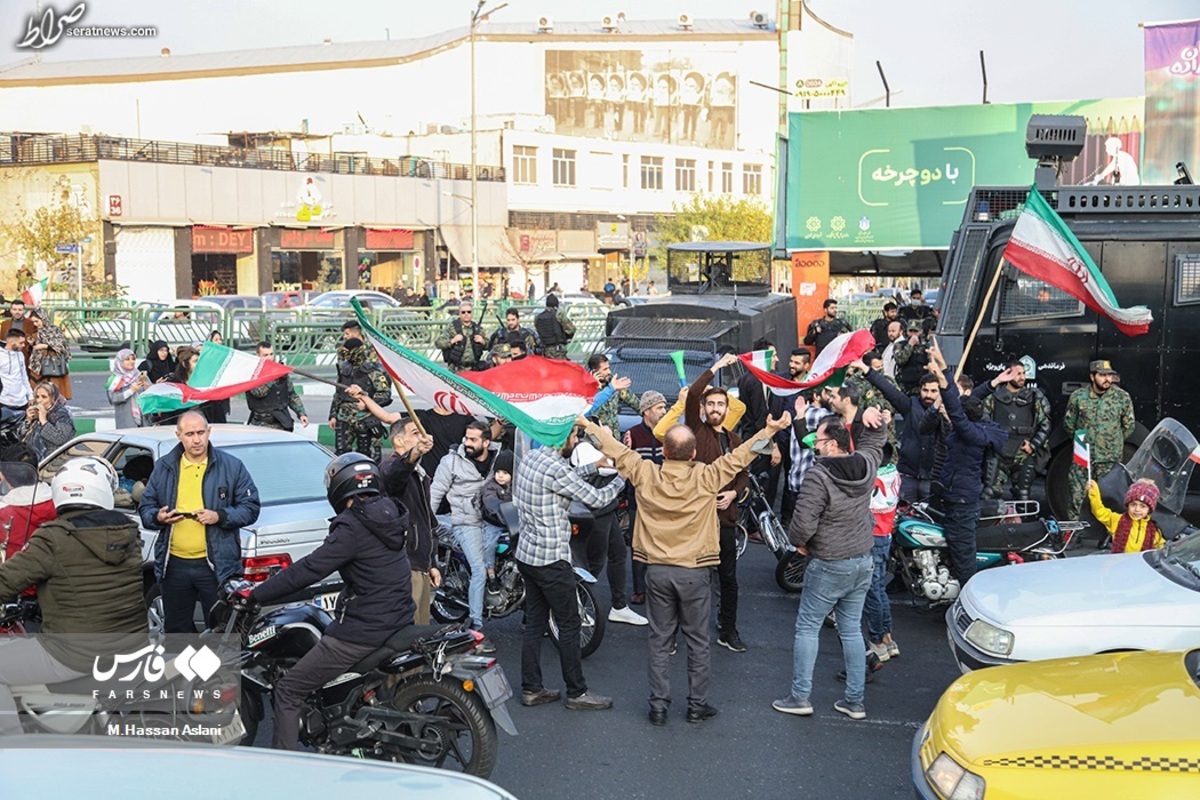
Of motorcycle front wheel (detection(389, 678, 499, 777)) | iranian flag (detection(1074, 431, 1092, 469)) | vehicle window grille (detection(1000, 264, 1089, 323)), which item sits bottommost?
motorcycle front wheel (detection(389, 678, 499, 777))

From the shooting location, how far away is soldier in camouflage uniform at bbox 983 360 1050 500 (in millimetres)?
11484

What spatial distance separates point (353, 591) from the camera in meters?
6.18

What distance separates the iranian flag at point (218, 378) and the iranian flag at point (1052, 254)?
5716 millimetres

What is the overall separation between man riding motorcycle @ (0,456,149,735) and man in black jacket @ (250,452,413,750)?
0.61 metres

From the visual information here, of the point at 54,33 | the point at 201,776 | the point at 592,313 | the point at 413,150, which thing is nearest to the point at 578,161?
the point at 413,150

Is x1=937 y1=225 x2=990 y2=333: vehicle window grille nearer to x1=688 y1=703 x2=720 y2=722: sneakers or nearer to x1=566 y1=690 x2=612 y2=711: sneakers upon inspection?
x1=688 y1=703 x2=720 y2=722: sneakers

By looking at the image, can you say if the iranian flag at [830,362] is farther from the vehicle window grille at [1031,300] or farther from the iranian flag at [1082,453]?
the vehicle window grille at [1031,300]

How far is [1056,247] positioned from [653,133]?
81636mm

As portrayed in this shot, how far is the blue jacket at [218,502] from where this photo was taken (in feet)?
24.8

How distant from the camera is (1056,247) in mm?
9992

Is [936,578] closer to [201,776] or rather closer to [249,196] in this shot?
[201,776]

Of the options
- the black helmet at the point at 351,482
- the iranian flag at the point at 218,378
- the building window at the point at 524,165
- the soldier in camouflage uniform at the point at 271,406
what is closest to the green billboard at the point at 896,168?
the soldier in camouflage uniform at the point at 271,406

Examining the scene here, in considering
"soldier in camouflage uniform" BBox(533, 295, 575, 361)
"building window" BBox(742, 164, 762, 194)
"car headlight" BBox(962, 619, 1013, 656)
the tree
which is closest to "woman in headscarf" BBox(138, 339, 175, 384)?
"soldier in camouflage uniform" BBox(533, 295, 575, 361)

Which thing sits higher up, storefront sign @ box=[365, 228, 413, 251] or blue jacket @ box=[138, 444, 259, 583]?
storefront sign @ box=[365, 228, 413, 251]
